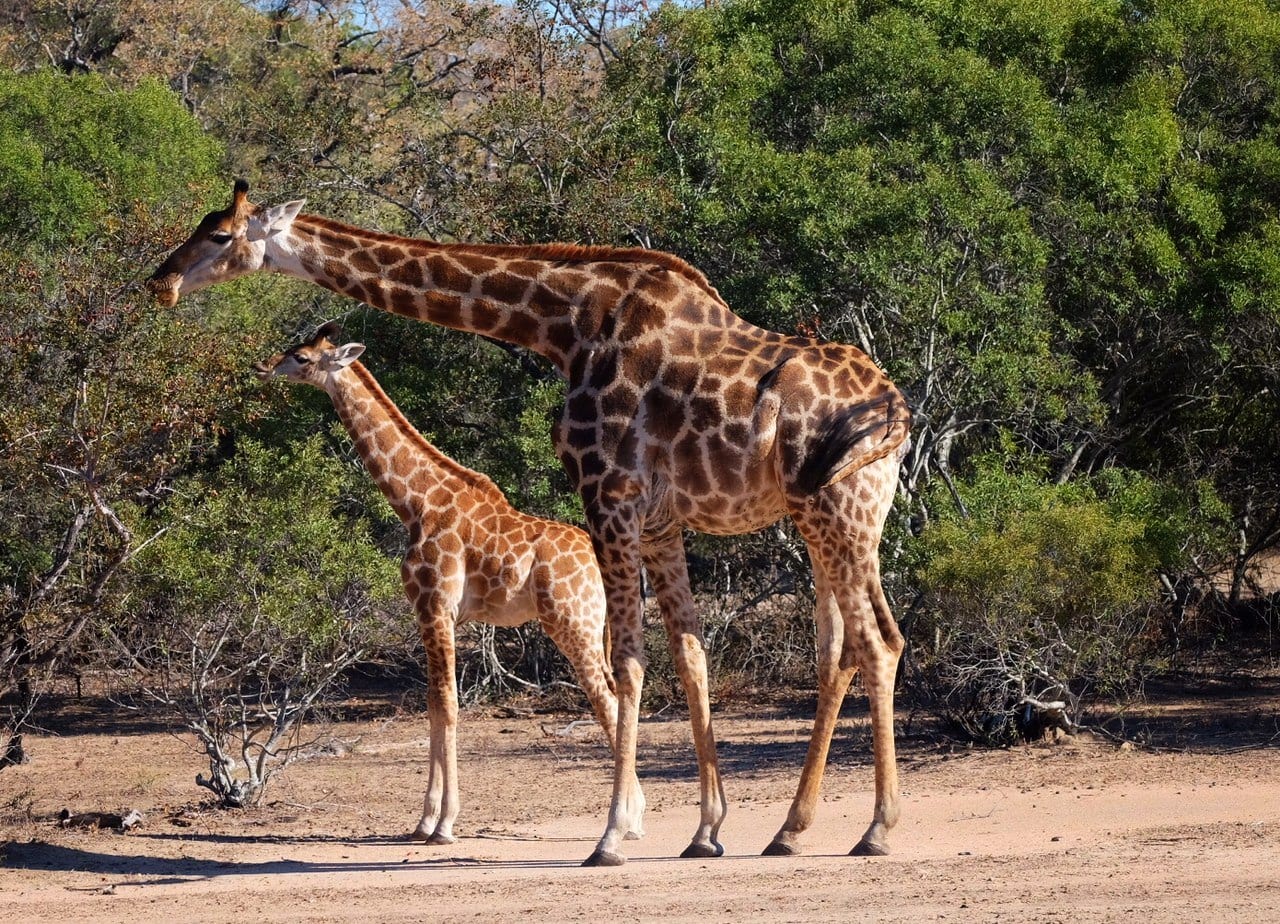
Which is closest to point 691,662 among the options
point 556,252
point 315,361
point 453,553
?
point 453,553

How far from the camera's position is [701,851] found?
31.8 feet

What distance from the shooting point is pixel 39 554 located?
1483cm

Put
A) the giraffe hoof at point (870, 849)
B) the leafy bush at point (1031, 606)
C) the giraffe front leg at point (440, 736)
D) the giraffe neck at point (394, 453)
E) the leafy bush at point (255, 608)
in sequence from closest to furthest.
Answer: the giraffe hoof at point (870, 849)
the giraffe front leg at point (440, 736)
the giraffe neck at point (394, 453)
the leafy bush at point (255, 608)
the leafy bush at point (1031, 606)

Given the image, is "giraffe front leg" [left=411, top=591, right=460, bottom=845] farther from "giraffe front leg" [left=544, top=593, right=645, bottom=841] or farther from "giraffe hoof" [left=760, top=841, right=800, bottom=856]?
"giraffe hoof" [left=760, top=841, right=800, bottom=856]

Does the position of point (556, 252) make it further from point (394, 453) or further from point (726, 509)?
point (394, 453)

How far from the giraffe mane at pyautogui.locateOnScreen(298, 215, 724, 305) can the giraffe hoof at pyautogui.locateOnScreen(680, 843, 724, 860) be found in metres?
3.20

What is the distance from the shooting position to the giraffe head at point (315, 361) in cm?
1184

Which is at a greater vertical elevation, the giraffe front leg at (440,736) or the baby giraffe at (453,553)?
the baby giraffe at (453,553)

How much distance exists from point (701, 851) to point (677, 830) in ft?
3.86

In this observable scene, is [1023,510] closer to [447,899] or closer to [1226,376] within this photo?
[1226,376]

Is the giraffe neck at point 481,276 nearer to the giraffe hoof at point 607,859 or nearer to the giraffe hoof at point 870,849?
the giraffe hoof at point 607,859

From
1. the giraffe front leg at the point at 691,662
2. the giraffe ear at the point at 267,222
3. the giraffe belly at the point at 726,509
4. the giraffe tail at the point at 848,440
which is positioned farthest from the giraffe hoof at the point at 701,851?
the giraffe ear at the point at 267,222

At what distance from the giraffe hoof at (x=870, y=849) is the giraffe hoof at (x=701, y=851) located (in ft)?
2.60

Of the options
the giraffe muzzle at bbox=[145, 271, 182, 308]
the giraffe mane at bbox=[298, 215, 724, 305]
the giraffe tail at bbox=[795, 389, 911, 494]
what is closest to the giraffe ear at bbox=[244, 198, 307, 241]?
the giraffe mane at bbox=[298, 215, 724, 305]
